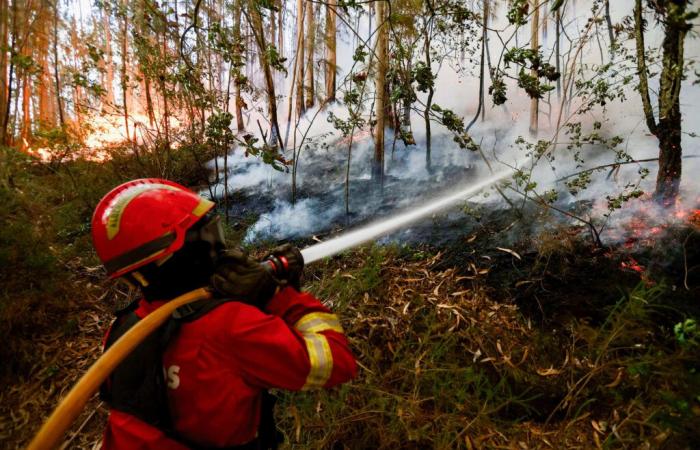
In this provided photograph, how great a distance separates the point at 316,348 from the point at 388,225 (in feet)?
11.6

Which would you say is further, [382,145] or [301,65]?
[301,65]

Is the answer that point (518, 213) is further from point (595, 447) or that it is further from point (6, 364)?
point (6, 364)

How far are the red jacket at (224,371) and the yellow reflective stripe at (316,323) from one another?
0.07 metres

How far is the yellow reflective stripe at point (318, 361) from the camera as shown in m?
1.24

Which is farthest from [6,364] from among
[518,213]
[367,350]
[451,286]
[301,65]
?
[301,65]

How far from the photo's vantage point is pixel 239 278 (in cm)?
125

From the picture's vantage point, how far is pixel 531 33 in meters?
5.84

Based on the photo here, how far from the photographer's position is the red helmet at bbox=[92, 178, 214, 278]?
1.22 metres

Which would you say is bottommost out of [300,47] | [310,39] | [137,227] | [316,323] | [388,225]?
[388,225]

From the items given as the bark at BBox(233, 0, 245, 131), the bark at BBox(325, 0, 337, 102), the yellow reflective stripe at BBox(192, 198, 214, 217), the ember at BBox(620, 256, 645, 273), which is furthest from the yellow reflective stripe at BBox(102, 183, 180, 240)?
the bark at BBox(325, 0, 337, 102)

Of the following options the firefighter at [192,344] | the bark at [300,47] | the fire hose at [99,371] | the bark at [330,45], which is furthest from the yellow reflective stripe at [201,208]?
the bark at [330,45]

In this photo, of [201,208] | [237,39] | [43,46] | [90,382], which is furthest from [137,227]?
[43,46]

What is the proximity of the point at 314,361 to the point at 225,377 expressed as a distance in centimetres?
31

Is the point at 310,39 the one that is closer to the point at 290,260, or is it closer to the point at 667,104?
the point at 667,104
